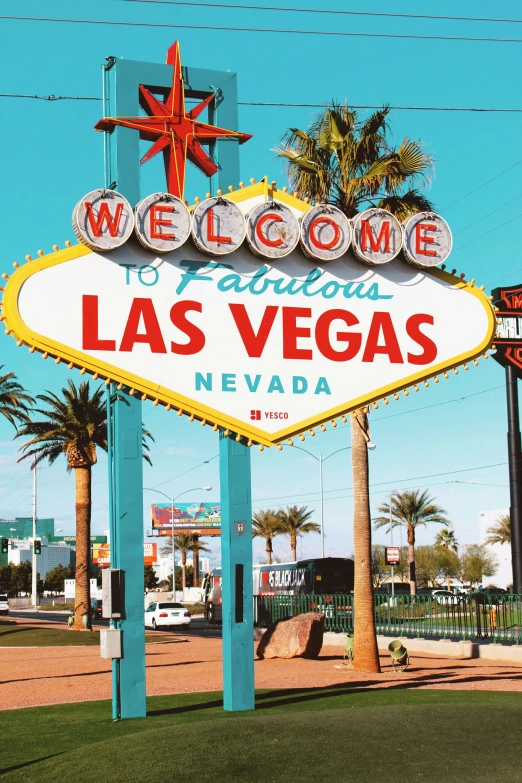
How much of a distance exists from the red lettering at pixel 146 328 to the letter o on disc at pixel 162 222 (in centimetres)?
86

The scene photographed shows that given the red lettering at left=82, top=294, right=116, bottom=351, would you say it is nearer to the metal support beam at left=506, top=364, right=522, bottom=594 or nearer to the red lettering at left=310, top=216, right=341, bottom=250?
the red lettering at left=310, top=216, right=341, bottom=250

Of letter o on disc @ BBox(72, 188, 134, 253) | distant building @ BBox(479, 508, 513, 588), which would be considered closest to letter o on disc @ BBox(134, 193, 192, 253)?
letter o on disc @ BBox(72, 188, 134, 253)

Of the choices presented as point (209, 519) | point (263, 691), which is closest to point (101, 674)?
point (263, 691)

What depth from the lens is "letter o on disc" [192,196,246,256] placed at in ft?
45.5

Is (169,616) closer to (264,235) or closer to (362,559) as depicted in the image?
(362,559)

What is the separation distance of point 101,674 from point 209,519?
85.0 m

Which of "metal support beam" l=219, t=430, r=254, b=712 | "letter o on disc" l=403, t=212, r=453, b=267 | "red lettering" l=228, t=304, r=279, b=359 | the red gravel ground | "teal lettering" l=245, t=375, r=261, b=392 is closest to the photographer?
"teal lettering" l=245, t=375, r=261, b=392

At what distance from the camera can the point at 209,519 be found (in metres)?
109

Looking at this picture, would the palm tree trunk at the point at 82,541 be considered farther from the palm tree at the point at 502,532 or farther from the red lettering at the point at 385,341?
the palm tree at the point at 502,532

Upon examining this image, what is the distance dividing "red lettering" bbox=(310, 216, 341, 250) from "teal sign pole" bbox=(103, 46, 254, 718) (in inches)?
80.5

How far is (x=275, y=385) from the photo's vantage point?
13.9 m

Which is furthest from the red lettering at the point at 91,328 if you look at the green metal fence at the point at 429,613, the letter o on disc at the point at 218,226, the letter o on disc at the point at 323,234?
the green metal fence at the point at 429,613

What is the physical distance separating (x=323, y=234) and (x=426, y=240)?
5.65 ft

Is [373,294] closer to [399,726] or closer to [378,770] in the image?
[399,726]
